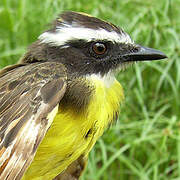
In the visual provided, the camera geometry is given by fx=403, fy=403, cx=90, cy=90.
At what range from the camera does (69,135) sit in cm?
212

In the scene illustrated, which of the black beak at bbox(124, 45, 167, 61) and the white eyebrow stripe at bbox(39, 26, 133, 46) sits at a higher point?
the white eyebrow stripe at bbox(39, 26, 133, 46)

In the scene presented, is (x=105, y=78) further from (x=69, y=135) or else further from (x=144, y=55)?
Answer: (x=69, y=135)

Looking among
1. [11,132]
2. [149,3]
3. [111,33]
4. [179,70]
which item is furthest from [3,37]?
[11,132]

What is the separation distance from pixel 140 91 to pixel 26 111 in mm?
1979

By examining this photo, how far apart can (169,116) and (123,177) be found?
2.39ft

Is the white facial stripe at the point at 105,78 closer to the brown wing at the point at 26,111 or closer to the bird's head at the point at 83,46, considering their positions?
the bird's head at the point at 83,46

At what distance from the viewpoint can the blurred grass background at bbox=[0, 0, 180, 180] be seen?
3.50 m

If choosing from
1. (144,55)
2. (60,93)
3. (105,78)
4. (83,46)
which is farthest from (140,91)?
(60,93)

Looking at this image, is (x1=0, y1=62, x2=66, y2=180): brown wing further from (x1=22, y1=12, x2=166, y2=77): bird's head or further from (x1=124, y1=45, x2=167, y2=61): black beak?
(x1=124, y1=45, x2=167, y2=61): black beak

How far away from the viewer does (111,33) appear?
224 centimetres

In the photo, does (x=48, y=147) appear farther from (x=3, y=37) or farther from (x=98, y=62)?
(x=3, y=37)

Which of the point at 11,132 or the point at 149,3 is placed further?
the point at 149,3

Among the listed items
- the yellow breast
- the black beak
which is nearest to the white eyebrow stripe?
the black beak

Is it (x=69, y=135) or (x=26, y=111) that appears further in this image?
(x=69, y=135)
